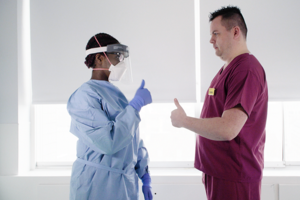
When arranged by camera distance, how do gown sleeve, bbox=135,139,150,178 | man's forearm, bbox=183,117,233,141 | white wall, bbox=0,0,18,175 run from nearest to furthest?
man's forearm, bbox=183,117,233,141
gown sleeve, bbox=135,139,150,178
white wall, bbox=0,0,18,175

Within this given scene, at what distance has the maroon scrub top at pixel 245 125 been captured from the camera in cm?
96

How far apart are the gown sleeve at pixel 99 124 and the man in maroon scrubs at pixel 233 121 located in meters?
0.26

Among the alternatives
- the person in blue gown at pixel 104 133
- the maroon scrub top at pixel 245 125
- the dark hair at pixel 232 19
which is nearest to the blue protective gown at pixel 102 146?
the person in blue gown at pixel 104 133

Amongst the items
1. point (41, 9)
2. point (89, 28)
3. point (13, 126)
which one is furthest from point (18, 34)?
point (13, 126)

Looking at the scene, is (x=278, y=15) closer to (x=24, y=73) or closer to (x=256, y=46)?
(x=256, y=46)

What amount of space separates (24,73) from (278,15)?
262 cm

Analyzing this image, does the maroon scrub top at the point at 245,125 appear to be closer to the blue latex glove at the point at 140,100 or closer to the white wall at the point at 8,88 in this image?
the blue latex glove at the point at 140,100

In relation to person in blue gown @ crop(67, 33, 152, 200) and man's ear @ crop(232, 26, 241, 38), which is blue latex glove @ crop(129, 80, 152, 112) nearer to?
person in blue gown @ crop(67, 33, 152, 200)

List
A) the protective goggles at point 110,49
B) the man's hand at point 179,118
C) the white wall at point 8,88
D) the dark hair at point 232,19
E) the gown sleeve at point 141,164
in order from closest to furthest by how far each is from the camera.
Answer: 1. the man's hand at point 179,118
2. the dark hair at point 232,19
3. the protective goggles at point 110,49
4. the gown sleeve at point 141,164
5. the white wall at point 8,88

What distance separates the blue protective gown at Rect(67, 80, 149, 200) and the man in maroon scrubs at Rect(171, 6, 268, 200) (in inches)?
11.6

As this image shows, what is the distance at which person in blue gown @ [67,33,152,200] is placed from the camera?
1.10 meters

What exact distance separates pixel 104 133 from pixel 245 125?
0.71 metres

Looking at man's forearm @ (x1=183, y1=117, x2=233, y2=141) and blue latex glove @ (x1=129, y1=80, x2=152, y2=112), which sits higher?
blue latex glove @ (x1=129, y1=80, x2=152, y2=112)

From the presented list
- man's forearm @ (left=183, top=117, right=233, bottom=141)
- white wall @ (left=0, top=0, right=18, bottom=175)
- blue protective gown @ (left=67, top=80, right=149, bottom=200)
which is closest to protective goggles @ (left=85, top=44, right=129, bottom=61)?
blue protective gown @ (left=67, top=80, right=149, bottom=200)
